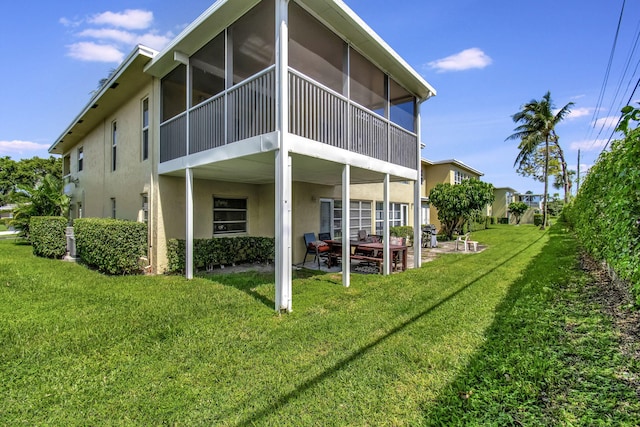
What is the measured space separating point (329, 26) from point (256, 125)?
2.85m

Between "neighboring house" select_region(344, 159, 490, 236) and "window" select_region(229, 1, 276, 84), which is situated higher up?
"window" select_region(229, 1, 276, 84)

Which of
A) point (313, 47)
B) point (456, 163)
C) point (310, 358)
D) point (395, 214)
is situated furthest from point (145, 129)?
point (456, 163)

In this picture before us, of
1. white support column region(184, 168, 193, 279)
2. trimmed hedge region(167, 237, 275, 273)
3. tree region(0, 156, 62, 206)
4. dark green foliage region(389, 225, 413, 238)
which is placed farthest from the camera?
tree region(0, 156, 62, 206)

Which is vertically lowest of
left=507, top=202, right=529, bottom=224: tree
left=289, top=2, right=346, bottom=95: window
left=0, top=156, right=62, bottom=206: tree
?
left=507, top=202, right=529, bottom=224: tree

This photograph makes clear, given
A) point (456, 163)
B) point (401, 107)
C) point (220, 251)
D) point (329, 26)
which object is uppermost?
point (456, 163)

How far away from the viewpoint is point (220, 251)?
9.30m

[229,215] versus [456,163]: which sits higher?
[456,163]

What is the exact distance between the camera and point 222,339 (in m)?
4.18

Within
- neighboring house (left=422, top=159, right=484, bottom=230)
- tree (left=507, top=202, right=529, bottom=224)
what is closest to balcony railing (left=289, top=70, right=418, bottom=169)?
neighboring house (left=422, top=159, right=484, bottom=230)

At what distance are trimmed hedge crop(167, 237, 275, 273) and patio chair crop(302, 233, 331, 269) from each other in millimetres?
1238

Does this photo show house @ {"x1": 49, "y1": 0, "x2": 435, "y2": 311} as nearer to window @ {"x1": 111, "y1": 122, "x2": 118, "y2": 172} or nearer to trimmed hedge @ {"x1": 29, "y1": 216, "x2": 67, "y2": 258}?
window @ {"x1": 111, "y1": 122, "x2": 118, "y2": 172}

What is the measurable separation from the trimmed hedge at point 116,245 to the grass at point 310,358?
1605 millimetres

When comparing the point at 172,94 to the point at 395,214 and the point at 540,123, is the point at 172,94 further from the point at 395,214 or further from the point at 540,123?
the point at 540,123

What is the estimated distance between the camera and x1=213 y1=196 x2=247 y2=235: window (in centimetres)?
1000
